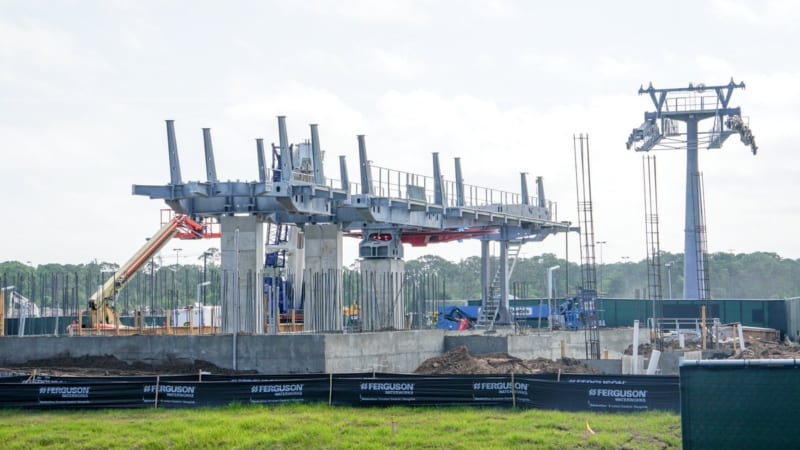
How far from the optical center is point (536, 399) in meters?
24.0

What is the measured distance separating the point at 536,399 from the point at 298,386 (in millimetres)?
5104

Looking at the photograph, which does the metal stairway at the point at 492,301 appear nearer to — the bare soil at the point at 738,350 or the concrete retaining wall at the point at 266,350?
the bare soil at the point at 738,350

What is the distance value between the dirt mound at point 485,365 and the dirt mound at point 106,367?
19.1 ft

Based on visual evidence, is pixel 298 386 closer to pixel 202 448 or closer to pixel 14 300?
pixel 202 448

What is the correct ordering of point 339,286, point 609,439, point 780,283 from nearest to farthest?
point 609,439
point 339,286
point 780,283

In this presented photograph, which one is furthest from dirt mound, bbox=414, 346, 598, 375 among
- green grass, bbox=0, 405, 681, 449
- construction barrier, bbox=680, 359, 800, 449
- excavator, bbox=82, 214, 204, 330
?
construction barrier, bbox=680, 359, 800, 449

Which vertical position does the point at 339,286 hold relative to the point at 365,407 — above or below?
above

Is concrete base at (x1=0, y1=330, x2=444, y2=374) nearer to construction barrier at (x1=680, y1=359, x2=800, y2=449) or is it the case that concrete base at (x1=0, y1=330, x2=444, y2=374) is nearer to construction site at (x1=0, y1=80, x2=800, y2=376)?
construction site at (x1=0, y1=80, x2=800, y2=376)

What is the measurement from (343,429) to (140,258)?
1138 inches

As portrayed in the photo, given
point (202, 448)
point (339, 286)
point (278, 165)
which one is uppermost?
point (278, 165)

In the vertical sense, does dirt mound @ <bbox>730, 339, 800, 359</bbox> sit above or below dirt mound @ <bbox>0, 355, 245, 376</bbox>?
below

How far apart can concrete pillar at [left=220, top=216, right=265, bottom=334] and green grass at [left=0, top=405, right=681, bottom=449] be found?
1027 cm

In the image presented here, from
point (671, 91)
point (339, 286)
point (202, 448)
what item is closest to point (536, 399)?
point (202, 448)

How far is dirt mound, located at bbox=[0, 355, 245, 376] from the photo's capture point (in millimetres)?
30797
